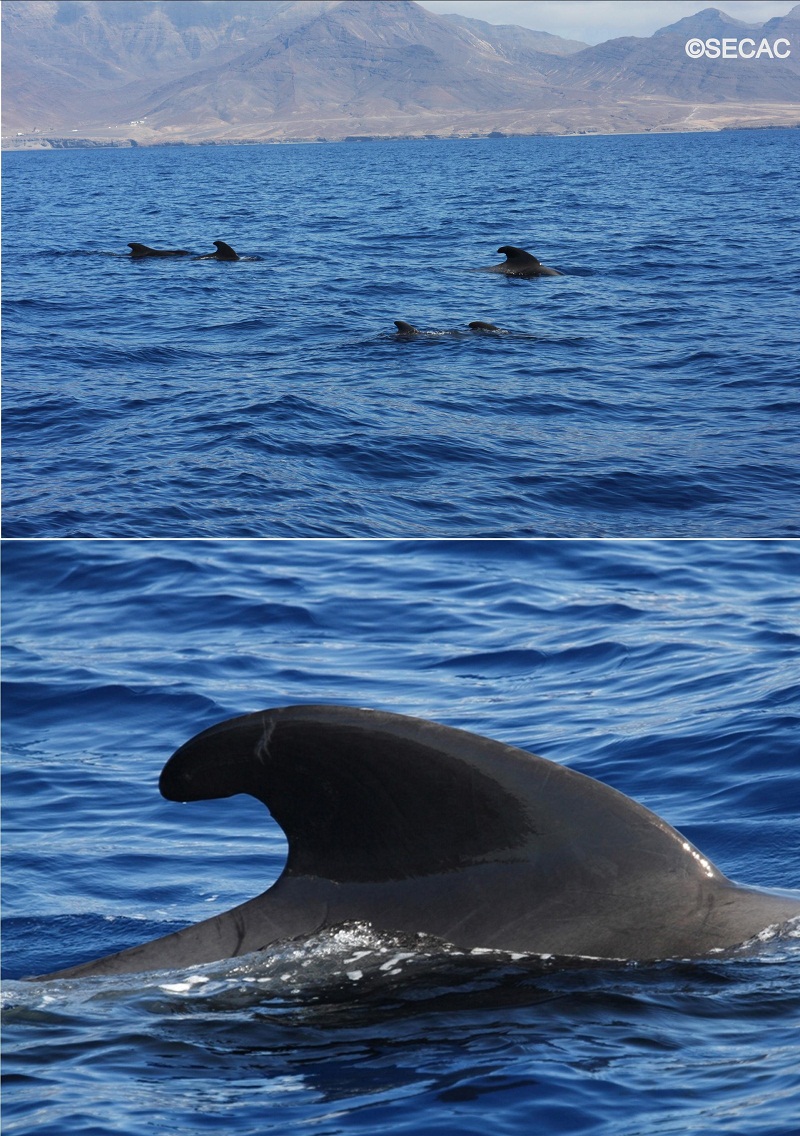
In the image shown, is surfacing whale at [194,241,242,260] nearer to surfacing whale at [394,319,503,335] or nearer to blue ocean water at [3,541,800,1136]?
surfacing whale at [394,319,503,335]

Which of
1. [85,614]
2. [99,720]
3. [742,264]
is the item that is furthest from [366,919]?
[742,264]

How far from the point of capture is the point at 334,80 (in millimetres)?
172625

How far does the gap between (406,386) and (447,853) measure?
1395 cm

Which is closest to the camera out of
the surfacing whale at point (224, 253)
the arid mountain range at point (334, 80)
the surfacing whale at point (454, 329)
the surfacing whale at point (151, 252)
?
the surfacing whale at point (454, 329)

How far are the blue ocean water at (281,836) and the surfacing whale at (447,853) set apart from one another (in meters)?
0.12

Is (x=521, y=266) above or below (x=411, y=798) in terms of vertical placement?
above

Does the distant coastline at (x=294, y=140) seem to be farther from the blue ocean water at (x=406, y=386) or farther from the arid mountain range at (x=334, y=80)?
the blue ocean water at (x=406, y=386)

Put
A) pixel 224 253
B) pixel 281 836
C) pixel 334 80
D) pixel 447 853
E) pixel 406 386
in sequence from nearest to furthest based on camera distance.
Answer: pixel 447 853
pixel 281 836
pixel 406 386
pixel 224 253
pixel 334 80

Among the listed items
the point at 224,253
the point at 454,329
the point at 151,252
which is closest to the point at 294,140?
A: the point at 151,252

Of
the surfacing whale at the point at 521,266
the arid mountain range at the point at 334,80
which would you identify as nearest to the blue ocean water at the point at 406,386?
the surfacing whale at the point at 521,266

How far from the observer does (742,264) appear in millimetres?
30312

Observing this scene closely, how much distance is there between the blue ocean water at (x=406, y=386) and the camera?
14.4 meters

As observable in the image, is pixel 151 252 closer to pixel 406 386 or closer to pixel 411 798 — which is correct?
pixel 406 386

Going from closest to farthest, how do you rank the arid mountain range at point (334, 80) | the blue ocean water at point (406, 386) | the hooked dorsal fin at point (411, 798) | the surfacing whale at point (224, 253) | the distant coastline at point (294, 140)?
the hooked dorsal fin at point (411, 798) < the blue ocean water at point (406, 386) < the surfacing whale at point (224, 253) < the arid mountain range at point (334, 80) < the distant coastline at point (294, 140)
